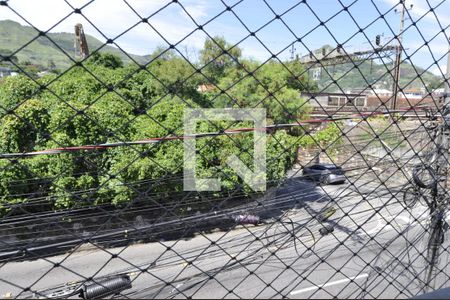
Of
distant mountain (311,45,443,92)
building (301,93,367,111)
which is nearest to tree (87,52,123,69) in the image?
building (301,93,367,111)

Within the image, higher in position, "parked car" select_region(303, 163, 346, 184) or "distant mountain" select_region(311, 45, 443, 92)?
"distant mountain" select_region(311, 45, 443, 92)

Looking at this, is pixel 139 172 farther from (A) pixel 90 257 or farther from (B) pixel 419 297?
(B) pixel 419 297

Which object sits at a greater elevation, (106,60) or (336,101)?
(106,60)

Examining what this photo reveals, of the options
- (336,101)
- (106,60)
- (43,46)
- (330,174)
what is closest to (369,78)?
(330,174)

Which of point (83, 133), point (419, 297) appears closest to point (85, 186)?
point (83, 133)

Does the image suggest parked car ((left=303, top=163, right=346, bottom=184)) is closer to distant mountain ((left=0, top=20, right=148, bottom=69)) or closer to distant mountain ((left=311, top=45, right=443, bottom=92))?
distant mountain ((left=311, top=45, right=443, bottom=92))

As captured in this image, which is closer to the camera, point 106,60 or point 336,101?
point 106,60

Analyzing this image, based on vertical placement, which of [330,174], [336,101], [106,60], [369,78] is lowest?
[330,174]

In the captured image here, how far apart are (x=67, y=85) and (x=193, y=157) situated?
2.50m

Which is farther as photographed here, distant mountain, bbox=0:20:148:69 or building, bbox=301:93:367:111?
building, bbox=301:93:367:111

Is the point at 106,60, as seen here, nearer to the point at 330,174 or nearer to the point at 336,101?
the point at 336,101

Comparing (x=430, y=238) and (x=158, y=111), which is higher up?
(x=158, y=111)

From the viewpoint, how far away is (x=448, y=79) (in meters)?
1.15

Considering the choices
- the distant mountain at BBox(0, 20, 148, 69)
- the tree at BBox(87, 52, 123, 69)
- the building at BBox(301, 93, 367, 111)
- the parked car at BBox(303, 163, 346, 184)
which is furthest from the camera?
the tree at BBox(87, 52, 123, 69)
